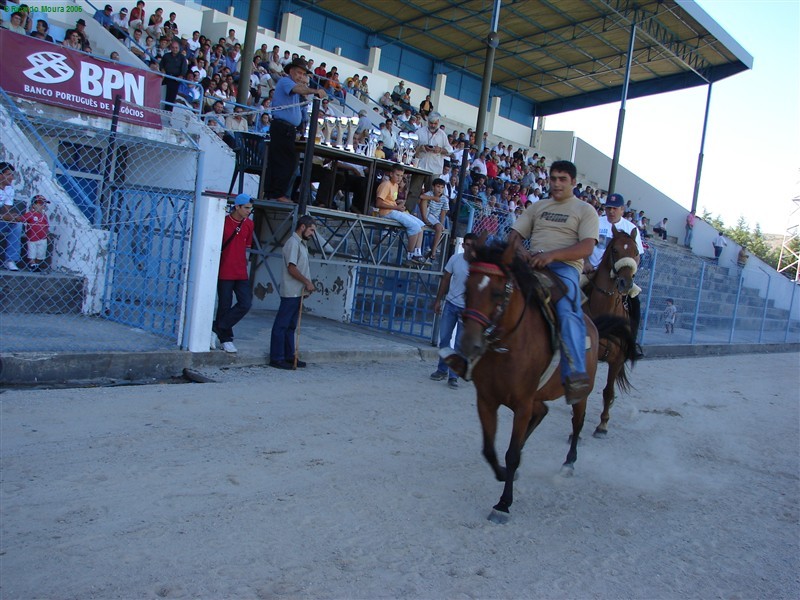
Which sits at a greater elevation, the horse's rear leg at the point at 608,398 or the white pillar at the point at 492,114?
the white pillar at the point at 492,114

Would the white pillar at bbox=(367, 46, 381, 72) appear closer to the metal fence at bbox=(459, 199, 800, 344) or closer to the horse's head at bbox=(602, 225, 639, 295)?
the metal fence at bbox=(459, 199, 800, 344)

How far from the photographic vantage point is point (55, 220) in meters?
9.27

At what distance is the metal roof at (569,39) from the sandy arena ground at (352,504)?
21.0 meters

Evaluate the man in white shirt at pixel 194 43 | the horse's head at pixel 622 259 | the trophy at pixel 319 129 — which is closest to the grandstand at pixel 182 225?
the trophy at pixel 319 129

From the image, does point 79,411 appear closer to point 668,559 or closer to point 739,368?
point 668,559

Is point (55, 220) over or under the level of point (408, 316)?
over

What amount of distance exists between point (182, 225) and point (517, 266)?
204 inches

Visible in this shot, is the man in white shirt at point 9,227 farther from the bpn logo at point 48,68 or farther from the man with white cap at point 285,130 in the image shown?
the bpn logo at point 48,68

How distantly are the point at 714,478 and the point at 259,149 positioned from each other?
290 inches

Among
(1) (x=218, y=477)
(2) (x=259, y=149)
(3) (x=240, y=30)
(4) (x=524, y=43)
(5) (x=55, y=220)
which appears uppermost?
(4) (x=524, y=43)

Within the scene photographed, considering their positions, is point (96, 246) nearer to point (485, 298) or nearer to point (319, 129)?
point (319, 129)

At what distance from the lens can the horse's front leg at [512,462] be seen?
452cm

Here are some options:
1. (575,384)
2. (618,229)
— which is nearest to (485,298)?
(575,384)

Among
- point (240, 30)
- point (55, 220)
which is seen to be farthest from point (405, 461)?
point (240, 30)
